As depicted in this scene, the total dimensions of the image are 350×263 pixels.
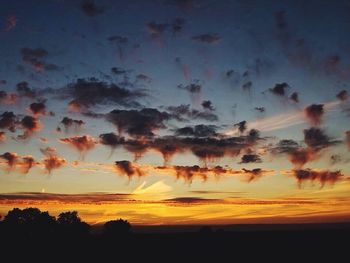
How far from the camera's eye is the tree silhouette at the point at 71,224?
118 m

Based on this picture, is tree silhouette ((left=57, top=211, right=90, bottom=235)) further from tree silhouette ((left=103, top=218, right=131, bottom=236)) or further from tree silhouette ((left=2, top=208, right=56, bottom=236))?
tree silhouette ((left=103, top=218, right=131, bottom=236))

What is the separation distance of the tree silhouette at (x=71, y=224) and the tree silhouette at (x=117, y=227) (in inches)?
297

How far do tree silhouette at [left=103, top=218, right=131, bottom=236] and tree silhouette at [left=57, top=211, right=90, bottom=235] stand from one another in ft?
24.7

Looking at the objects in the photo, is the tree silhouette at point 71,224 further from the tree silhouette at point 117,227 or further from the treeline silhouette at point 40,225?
the tree silhouette at point 117,227

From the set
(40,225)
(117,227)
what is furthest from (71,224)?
(117,227)

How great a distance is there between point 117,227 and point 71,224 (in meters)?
13.4

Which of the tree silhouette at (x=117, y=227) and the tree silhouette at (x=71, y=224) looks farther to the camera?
the tree silhouette at (x=117, y=227)

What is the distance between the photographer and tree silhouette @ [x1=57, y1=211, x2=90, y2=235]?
118188 millimetres

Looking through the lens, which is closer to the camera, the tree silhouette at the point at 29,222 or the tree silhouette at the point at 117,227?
the tree silhouette at the point at 29,222

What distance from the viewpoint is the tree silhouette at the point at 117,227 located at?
12527cm

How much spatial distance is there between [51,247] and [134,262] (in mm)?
21655

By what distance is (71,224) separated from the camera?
11975 cm

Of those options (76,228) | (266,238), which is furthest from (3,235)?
(266,238)

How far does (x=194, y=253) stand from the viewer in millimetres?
103562
